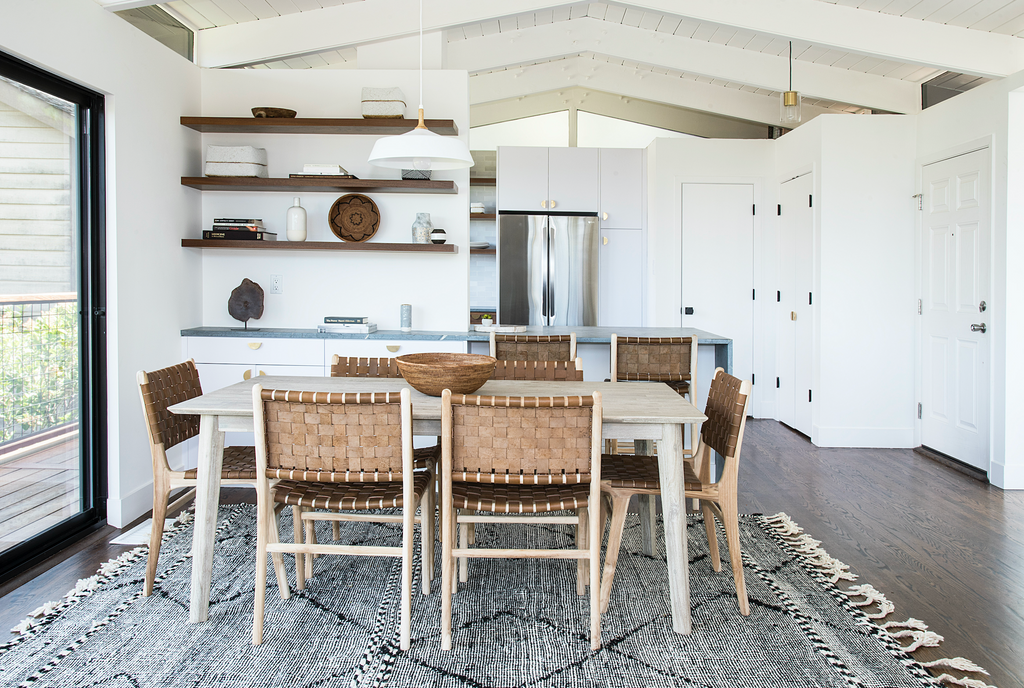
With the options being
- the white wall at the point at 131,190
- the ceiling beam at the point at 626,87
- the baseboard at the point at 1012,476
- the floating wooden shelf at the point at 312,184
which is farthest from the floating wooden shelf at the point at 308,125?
the baseboard at the point at 1012,476

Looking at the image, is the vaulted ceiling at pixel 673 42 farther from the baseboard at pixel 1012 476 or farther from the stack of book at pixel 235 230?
the baseboard at pixel 1012 476

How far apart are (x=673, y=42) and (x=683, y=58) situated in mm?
140

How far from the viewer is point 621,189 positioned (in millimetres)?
6062

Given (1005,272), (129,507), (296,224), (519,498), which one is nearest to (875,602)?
(519,498)

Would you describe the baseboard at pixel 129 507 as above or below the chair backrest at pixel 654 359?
below

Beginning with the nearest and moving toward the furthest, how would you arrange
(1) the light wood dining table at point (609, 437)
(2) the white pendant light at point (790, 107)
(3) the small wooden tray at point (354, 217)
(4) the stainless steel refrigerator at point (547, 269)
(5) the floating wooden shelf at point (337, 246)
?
(1) the light wood dining table at point (609, 437)
(5) the floating wooden shelf at point (337, 246)
(3) the small wooden tray at point (354, 217)
(2) the white pendant light at point (790, 107)
(4) the stainless steel refrigerator at point (547, 269)

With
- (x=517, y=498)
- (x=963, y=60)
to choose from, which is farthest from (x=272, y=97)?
(x=963, y=60)

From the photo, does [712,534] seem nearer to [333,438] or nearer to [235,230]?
[333,438]

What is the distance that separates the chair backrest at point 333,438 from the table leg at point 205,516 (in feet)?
0.97

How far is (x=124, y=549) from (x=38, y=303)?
107 cm

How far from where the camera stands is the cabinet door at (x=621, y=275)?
6.06 m

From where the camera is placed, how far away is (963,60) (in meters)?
3.93

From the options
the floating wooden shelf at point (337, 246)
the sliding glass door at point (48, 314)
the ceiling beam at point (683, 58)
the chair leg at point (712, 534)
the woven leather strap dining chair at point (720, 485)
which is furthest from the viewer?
the ceiling beam at point (683, 58)

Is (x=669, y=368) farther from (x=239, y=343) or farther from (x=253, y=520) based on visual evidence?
(x=239, y=343)
